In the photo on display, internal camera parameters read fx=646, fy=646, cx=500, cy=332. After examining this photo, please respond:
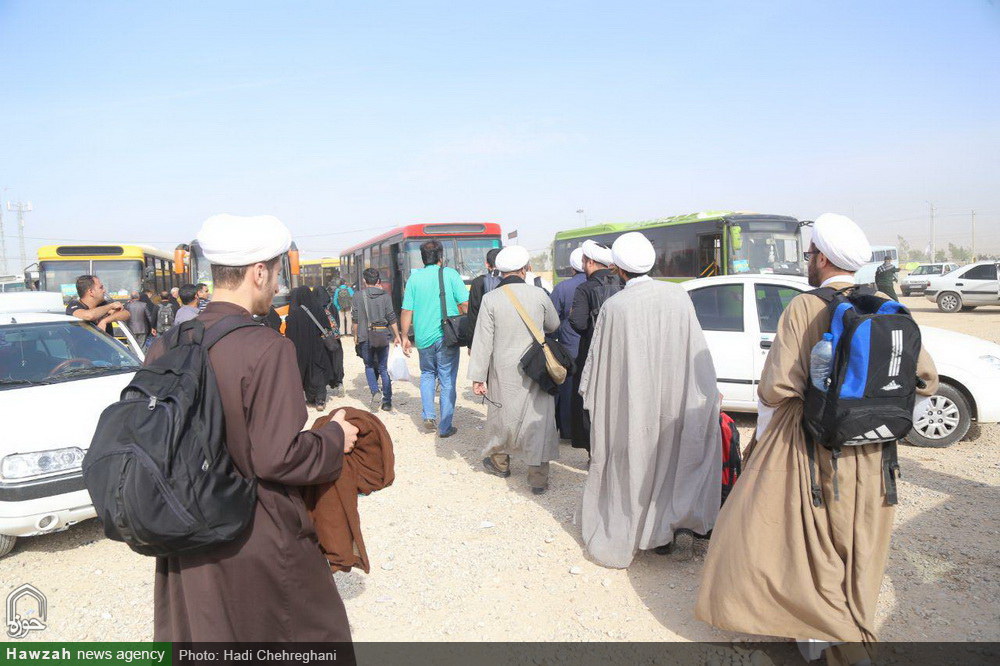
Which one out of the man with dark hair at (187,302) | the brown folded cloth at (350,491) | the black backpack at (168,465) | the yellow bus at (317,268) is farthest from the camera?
the yellow bus at (317,268)

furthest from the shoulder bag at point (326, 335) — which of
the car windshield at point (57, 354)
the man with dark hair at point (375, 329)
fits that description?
the car windshield at point (57, 354)

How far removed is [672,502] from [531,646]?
48.7 inches

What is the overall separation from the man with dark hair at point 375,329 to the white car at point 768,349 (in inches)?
144

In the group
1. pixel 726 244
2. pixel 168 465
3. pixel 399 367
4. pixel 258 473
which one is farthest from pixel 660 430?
pixel 726 244

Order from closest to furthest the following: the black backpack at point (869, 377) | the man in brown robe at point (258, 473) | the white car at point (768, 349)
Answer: the man in brown robe at point (258, 473) → the black backpack at point (869, 377) → the white car at point (768, 349)

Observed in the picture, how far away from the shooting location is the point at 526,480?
5566mm

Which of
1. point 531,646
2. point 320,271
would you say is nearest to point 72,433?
point 531,646

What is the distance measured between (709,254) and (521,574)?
1495 cm

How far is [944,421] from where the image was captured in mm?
5891

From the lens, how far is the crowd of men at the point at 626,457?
5.92 ft

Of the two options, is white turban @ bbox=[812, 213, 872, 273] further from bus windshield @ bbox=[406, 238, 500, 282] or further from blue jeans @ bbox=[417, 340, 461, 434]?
bus windshield @ bbox=[406, 238, 500, 282]

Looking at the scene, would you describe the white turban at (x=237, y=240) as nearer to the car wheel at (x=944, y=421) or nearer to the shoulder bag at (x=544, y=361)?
the shoulder bag at (x=544, y=361)

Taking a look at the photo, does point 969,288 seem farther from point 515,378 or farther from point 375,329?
point 515,378

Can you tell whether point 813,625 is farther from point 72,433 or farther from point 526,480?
point 72,433
